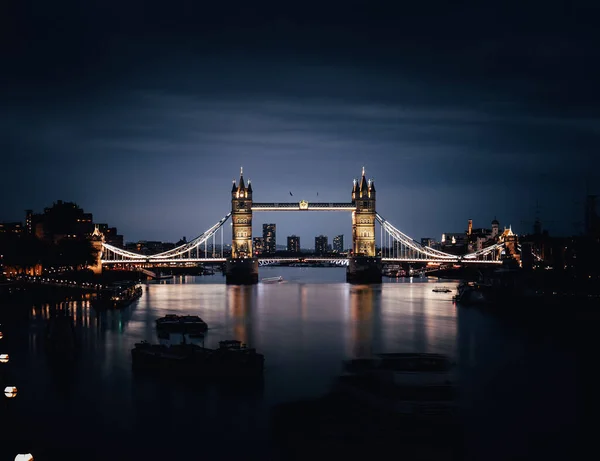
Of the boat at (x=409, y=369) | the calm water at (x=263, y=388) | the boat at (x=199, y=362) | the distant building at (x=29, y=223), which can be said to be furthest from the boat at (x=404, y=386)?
the distant building at (x=29, y=223)

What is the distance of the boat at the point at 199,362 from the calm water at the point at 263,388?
0.88 metres

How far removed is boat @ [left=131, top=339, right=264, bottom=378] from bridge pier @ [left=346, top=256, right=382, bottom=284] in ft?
217

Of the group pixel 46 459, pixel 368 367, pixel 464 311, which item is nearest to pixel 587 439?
pixel 368 367

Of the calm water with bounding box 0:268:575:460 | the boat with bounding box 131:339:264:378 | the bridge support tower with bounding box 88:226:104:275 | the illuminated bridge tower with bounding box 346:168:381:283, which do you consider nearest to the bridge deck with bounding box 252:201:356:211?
the illuminated bridge tower with bounding box 346:168:381:283

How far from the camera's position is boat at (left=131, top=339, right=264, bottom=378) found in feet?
109

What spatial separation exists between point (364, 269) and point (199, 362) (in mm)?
69784

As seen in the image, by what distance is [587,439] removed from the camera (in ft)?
82.7

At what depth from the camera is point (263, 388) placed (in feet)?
104

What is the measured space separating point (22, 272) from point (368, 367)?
64.7 metres

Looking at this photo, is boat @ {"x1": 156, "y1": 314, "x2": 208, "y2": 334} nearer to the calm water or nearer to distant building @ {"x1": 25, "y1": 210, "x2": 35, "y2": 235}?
the calm water

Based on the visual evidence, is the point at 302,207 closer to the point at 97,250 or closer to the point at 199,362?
the point at 97,250

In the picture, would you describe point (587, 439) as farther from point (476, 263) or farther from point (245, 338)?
point (476, 263)

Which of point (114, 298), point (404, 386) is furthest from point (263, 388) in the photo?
point (114, 298)

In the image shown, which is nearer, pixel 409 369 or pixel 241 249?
pixel 409 369
